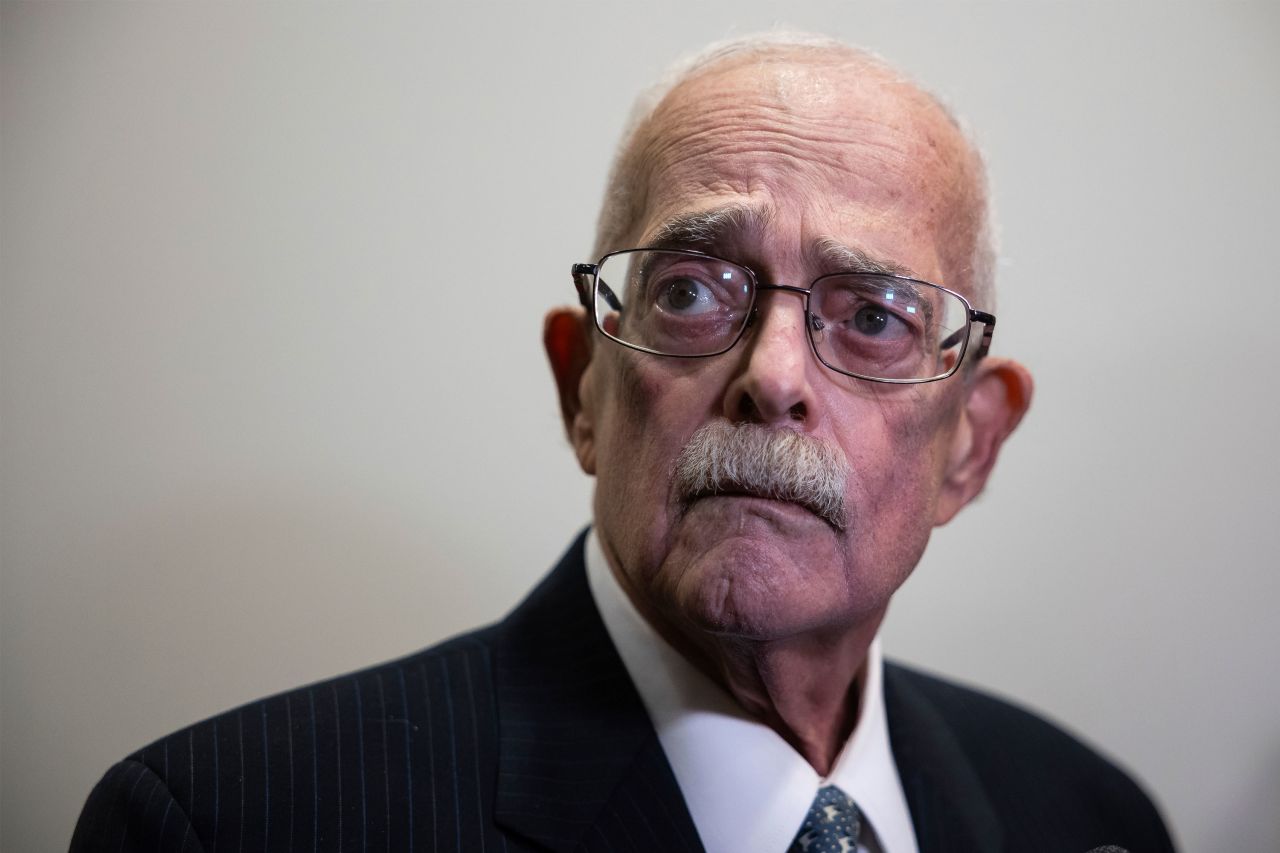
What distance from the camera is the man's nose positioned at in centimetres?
149

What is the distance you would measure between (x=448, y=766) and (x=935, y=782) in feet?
2.93

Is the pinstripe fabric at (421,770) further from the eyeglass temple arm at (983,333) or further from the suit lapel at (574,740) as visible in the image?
the eyeglass temple arm at (983,333)

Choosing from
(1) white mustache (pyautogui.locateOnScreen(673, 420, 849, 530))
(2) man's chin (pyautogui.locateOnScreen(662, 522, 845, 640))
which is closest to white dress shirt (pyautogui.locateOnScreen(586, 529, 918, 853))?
(2) man's chin (pyautogui.locateOnScreen(662, 522, 845, 640))

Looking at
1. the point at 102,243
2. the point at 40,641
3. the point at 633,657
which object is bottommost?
the point at 40,641

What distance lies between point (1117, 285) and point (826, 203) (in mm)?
1377

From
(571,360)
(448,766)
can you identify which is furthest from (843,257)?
(448,766)

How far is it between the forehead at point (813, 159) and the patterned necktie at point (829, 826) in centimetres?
82

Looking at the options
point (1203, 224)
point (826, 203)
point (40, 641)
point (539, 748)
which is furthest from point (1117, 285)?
point (40, 641)

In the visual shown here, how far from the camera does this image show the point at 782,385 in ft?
4.85

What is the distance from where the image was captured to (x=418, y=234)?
7.63ft

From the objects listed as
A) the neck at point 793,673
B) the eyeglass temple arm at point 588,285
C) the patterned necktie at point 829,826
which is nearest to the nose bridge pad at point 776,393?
the eyeglass temple arm at point 588,285

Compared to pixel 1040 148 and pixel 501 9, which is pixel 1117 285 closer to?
pixel 1040 148

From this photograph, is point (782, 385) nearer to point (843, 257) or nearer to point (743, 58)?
point (843, 257)

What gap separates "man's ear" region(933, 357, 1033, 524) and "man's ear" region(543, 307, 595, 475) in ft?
2.11
